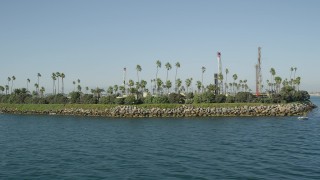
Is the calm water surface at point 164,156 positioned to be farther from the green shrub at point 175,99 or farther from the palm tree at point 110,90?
the palm tree at point 110,90

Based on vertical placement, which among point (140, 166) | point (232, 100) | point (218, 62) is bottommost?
point (140, 166)

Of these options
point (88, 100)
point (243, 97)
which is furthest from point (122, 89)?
point (243, 97)

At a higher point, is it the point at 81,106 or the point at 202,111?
the point at 81,106

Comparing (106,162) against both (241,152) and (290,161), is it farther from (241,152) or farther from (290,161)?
(290,161)

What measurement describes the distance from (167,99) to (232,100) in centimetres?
2527

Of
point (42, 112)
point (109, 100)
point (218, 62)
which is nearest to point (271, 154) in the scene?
point (109, 100)

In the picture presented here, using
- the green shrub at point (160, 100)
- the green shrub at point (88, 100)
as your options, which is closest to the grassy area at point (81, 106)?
the green shrub at point (88, 100)

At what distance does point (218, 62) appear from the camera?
167625mm

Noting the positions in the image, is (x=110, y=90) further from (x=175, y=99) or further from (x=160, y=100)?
(x=175, y=99)

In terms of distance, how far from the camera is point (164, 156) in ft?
146

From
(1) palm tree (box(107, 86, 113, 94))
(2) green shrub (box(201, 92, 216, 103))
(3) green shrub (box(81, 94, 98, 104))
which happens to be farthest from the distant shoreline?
(1) palm tree (box(107, 86, 113, 94))

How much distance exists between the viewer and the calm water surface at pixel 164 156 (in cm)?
3556

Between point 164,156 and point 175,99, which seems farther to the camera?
point 175,99

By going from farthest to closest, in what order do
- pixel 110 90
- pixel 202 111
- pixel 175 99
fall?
pixel 110 90, pixel 175 99, pixel 202 111
